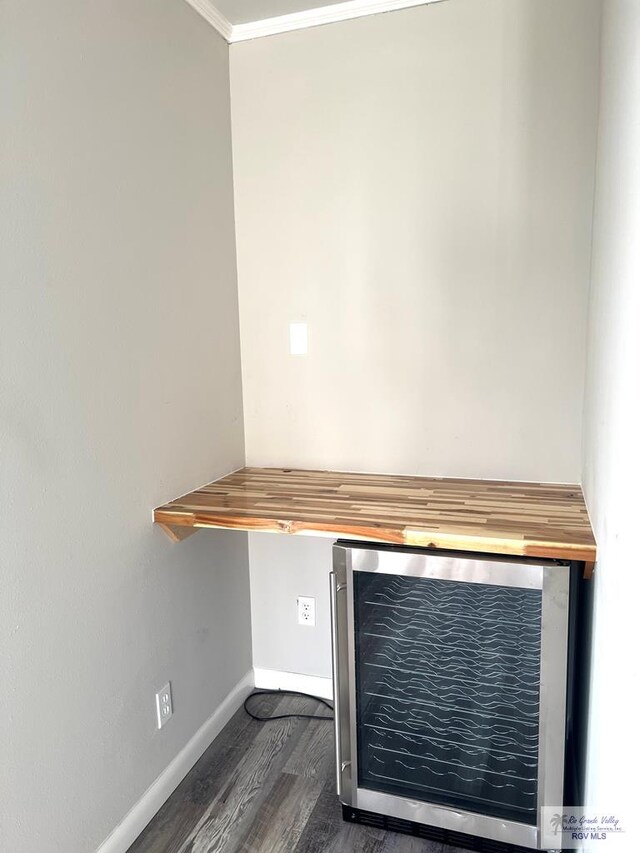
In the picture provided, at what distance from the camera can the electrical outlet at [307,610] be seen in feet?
7.11

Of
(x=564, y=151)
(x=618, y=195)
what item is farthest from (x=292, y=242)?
(x=618, y=195)

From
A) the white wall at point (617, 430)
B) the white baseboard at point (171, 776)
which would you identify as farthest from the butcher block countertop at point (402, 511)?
the white baseboard at point (171, 776)

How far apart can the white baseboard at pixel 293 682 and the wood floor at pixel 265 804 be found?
0.15 metres

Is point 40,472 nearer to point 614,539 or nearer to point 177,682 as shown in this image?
point 177,682

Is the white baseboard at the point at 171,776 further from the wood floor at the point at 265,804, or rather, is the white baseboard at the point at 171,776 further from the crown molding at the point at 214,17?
the crown molding at the point at 214,17

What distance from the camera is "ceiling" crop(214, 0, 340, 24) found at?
6.05 ft

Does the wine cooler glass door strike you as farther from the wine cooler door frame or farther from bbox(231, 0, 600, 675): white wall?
bbox(231, 0, 600, 675): white wall

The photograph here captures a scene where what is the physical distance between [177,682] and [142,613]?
313 millimetres

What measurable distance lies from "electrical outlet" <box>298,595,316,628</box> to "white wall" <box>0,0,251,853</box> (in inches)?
13.2

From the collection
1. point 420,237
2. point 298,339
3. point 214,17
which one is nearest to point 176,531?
point 298,339

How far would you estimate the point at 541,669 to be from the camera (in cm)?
137

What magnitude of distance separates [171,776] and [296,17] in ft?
7.82

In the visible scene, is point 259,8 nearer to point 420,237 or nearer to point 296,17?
point 296,17

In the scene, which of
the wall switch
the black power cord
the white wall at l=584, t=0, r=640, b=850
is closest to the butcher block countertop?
the white wall at l=584, t=0, r=640, b=850
